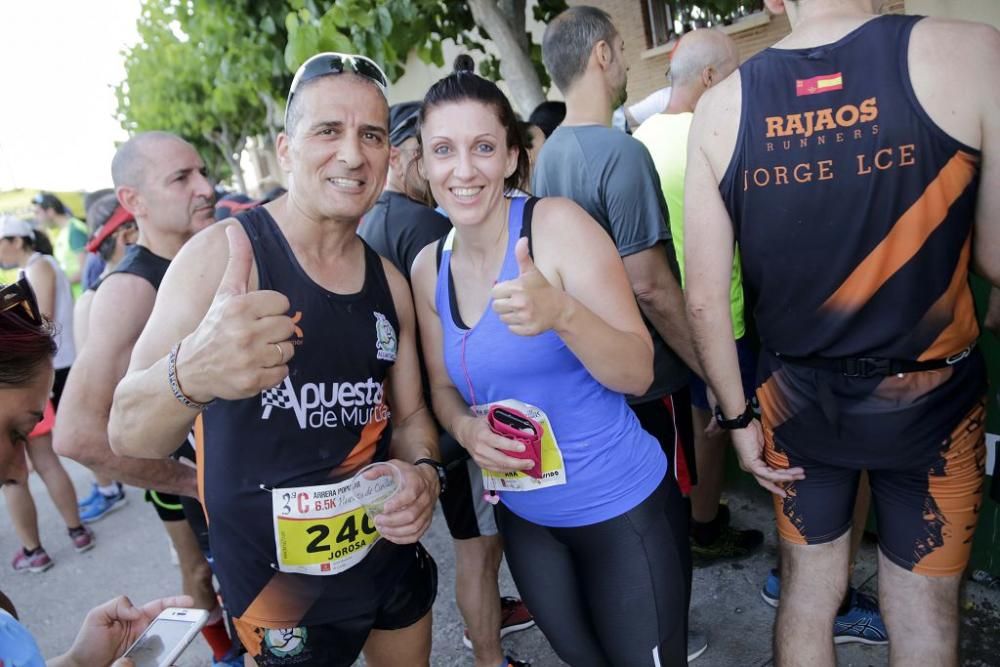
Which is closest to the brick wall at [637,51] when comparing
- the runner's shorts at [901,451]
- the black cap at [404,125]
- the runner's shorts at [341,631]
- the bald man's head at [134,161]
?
the black cap at [404,125]

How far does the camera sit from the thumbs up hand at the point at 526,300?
1444mm

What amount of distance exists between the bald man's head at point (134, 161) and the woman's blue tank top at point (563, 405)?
5.26 feet

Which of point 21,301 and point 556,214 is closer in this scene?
point 21,301

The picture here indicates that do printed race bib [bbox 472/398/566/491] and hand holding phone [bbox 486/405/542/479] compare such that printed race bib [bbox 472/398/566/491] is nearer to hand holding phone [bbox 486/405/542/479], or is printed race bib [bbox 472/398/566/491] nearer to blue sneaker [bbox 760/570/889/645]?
hand holding phone [bbox 486/405/542/479]

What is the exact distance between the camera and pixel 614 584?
180 cm

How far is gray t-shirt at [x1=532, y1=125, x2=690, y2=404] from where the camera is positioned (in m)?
2.41

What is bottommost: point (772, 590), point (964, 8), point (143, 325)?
point (772, 590)

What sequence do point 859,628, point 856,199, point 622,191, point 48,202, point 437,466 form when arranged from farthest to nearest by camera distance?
point 48,202
point 859,628
point 622,191
point 437,466
point 856,199

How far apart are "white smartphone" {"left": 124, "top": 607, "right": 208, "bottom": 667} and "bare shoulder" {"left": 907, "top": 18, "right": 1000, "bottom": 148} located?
2.05m

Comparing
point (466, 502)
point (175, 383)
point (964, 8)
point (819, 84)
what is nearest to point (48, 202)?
point (466, 502)

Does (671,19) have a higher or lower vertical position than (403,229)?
higher

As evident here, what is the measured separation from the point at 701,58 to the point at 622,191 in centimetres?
115

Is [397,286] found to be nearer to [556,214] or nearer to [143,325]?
[556,214]

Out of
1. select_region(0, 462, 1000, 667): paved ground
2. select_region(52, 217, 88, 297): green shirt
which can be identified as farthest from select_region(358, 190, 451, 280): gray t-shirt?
select_region(52, 217, 88, 297): green shirt
